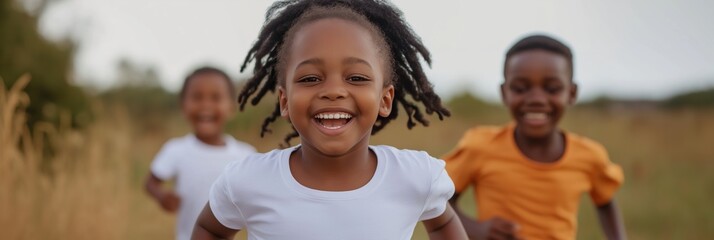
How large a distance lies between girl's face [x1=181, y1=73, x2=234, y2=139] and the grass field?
0.88m

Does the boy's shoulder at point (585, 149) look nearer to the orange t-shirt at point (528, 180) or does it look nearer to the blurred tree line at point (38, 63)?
the orange t-shirt at point (528, 180)

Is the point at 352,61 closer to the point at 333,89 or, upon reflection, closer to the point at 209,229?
the point at 333,89

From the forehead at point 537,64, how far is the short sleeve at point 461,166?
0.48 m

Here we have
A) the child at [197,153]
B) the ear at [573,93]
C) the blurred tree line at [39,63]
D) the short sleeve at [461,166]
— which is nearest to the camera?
the short sleeve at [461,166]

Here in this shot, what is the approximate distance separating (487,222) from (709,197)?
20.4 ft

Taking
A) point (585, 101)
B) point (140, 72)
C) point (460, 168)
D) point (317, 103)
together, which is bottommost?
point (585, 101)

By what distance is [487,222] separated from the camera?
382cm

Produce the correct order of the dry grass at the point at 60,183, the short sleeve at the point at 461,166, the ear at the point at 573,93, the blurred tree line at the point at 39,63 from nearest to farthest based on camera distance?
1. the short sleeve at the point at 461,166
2. the ear at the point at 573,93
3. the dry grass at the point at 60,183
4. the blurred tree line at the point at 39,63

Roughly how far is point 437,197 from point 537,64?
1702 millimetres

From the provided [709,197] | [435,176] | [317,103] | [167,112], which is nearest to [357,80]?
[317,103]

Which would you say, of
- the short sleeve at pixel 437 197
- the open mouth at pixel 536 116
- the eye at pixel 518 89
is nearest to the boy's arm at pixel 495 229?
the open mouth at pixel 536 116

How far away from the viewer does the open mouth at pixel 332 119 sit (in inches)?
Result: 97.3

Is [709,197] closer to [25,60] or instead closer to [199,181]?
[199,181]

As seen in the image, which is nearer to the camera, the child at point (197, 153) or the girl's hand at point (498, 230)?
the girl's hand at point (498, 230)
